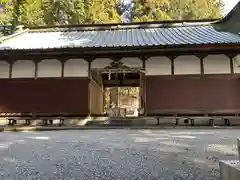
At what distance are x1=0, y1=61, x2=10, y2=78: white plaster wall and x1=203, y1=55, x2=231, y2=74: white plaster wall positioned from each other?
341 inches

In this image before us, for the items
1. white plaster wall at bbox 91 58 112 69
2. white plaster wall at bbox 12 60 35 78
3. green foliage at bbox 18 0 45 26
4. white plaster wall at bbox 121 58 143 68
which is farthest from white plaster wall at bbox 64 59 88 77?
green foliage at bbox 18 0 45 26

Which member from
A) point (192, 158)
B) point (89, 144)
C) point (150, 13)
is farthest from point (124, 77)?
point (192, 158)

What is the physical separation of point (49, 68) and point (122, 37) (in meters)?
4.13

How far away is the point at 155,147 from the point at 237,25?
3456 millimetres

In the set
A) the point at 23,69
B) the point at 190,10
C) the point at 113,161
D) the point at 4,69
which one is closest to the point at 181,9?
the point at 190,10

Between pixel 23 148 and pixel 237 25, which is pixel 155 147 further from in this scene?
pixel 237 25

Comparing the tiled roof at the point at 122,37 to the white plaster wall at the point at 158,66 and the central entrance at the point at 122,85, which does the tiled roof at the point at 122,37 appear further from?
the central entrance at the point at 122,85

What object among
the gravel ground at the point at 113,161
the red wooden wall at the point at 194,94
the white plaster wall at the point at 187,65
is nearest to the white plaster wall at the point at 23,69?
the red wooden wall at the point at 194,94

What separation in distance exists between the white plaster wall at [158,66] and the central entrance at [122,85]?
15.4 inches

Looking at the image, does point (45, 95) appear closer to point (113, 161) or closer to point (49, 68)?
point (49, 68)

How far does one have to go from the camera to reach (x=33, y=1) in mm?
20578

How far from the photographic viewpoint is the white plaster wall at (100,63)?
11875 millimetres

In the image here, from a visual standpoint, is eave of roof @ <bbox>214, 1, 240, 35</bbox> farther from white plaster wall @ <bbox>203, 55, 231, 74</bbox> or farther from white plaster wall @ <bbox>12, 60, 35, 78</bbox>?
white plaster wall @ <bbox>12, 60, 35, 78</bbox>

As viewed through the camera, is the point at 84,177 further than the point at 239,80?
No
